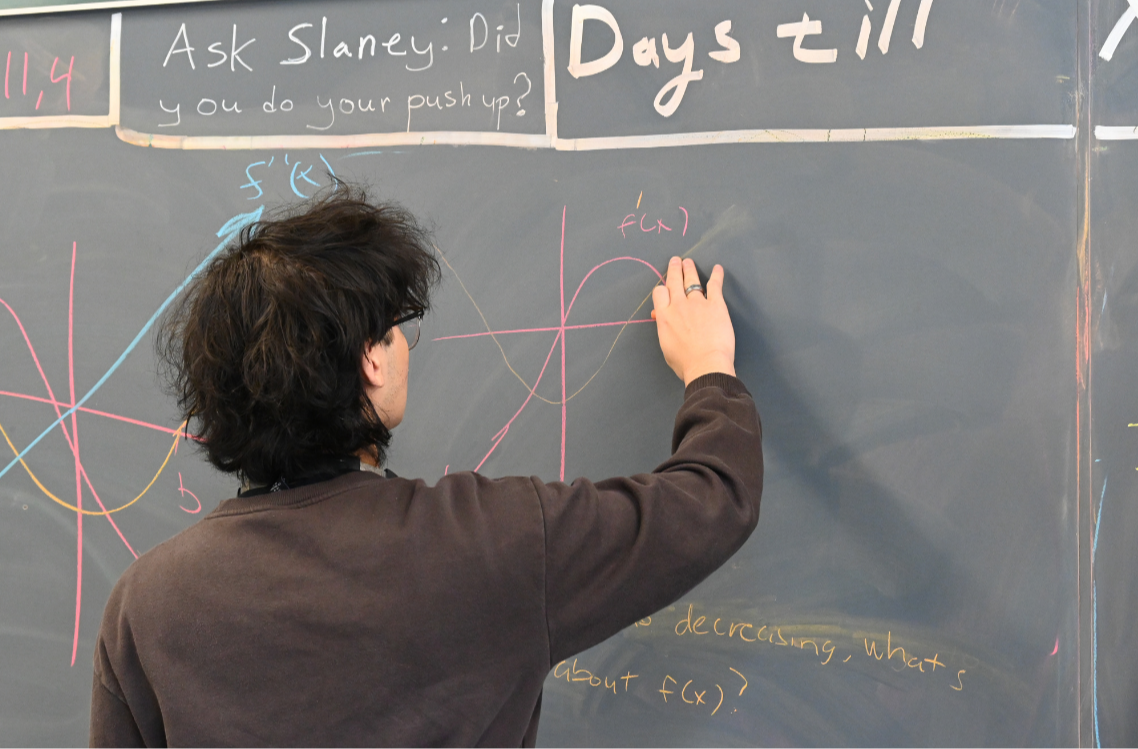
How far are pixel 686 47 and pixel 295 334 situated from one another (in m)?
0.76

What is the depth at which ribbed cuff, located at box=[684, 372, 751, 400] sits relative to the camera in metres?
1.00

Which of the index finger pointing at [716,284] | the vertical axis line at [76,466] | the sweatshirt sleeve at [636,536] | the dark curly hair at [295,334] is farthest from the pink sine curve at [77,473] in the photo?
the index finger pointing at [716,284]

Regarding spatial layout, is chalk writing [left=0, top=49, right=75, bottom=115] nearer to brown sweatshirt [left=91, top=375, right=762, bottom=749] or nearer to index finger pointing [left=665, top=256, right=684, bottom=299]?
brown sweatshirt [left=91, top=375, right=762, bottom=749]

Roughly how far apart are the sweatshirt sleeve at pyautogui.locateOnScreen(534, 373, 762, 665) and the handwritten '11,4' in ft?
1.97

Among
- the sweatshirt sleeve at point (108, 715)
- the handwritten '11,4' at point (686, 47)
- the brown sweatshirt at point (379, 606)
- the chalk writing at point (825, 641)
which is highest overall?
the handwritten '11,4' at point (686, 47)

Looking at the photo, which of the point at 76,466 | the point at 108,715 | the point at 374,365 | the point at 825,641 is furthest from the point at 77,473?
the point at 825,641

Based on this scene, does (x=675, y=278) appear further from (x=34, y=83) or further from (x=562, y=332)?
(x=34, y=83)

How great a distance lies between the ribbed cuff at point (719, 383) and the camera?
100cm

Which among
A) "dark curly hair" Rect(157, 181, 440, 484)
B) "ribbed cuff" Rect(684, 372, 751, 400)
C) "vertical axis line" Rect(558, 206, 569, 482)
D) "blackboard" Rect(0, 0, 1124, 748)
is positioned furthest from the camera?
"vertical axis line" Rect(558, 206, 569, 482)

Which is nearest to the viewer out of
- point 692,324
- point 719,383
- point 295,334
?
point 295,334

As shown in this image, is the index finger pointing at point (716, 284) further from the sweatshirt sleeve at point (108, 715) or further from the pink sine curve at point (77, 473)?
the pink sine curve at point (77, 473)

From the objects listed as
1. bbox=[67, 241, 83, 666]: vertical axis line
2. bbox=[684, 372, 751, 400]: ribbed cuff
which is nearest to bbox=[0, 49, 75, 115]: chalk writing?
bbox=[67, 241, 83, 666]: vertical axis line

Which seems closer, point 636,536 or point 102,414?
point 636,536

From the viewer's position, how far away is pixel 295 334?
0.75m
